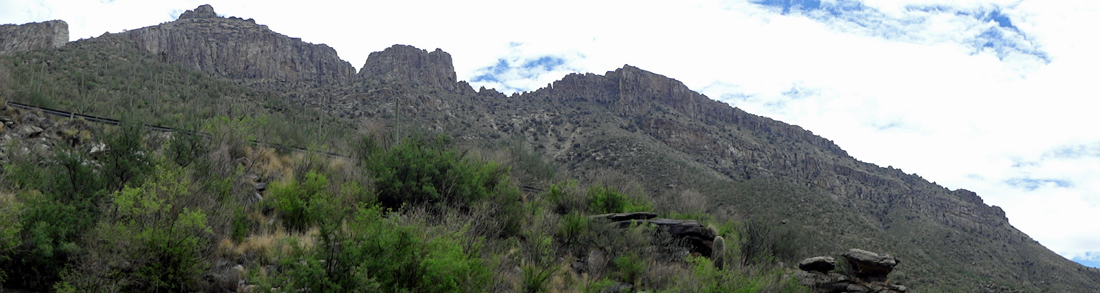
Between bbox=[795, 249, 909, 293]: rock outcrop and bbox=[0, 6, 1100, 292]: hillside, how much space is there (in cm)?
331

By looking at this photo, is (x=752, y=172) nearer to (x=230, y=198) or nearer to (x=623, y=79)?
(x=623, y=79)

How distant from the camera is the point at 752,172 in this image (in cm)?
6738

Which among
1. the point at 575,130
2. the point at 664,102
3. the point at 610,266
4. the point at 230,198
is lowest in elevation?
the point at 610,266

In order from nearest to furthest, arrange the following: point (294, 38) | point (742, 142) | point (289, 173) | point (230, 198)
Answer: point (230, 198)
point (289, 173)
point (742, 142)
point (294, 38)

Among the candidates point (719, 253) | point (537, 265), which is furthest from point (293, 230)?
point (719, 253)

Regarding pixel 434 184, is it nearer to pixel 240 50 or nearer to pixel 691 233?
pixel 691 233

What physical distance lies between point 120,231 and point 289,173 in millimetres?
8173

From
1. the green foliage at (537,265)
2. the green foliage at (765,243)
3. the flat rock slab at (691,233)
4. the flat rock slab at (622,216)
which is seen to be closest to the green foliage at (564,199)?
the flat rock slab at (622,216)

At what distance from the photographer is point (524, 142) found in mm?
58719

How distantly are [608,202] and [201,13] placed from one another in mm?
98076

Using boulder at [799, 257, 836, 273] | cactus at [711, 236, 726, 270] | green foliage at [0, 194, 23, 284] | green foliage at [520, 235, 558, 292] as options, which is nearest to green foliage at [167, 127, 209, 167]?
green foliage at [0, 194, 23, 284]

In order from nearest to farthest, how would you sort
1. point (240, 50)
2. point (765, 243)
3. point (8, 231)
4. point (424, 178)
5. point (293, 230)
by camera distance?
point (8, 231), point (293, 230), point (424, 178), point (765, 243), point (240, 50)

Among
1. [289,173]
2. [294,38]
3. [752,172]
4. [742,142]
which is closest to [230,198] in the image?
[289,173]

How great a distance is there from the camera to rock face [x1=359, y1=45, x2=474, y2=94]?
3531 inches
